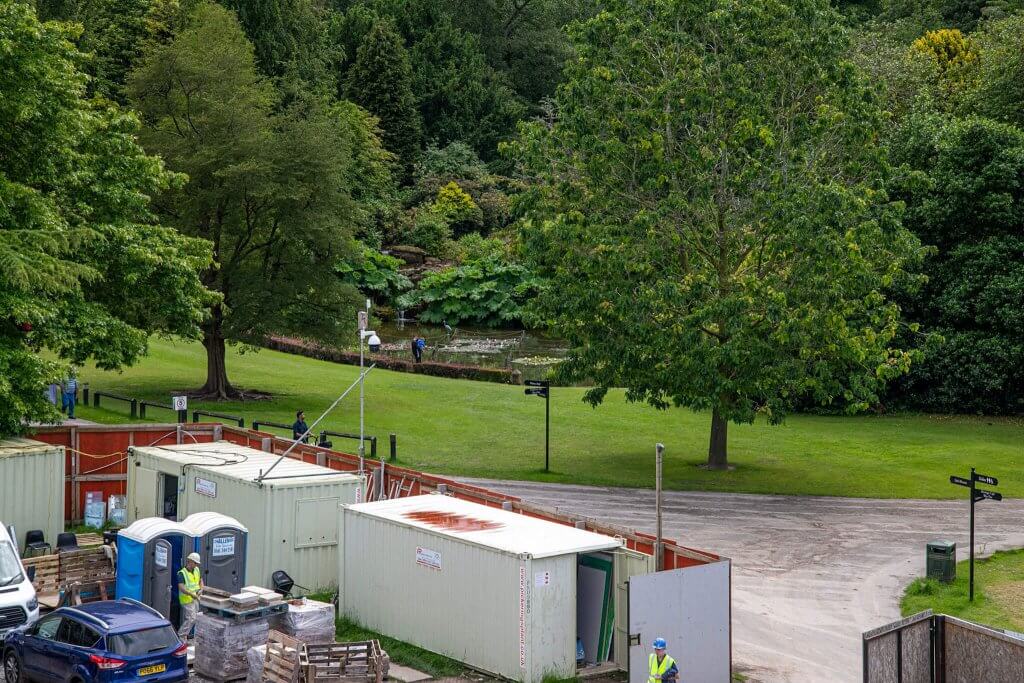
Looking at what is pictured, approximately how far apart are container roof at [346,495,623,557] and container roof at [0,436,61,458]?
329 inches

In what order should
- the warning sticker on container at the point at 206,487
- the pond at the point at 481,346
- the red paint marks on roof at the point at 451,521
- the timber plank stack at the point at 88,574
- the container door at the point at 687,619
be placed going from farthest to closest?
1. the pond at the point at 481,346
2. the warning sticker on container at the point at 206,487
3. the timber plank stack at the point at 88,574
4. the red paint marks on roof at the point at 451,521
5. the container door at the point at 687,619

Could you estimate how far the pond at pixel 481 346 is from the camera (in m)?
57.9

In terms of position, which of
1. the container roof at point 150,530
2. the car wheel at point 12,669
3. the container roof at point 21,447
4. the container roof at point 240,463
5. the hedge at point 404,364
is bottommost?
the car wheel at point 12,669

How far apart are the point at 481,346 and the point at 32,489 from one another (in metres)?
42.2

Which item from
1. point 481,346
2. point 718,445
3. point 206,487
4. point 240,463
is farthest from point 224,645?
point 481,346

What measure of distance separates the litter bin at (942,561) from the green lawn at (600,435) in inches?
356

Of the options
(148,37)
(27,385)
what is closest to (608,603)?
(27,385)

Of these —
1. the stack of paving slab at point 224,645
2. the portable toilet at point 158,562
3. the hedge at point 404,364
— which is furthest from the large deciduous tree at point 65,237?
the hedge at point 404,364

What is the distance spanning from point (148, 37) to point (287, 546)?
186 feet

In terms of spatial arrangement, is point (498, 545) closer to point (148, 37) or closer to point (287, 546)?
point (287, 546)

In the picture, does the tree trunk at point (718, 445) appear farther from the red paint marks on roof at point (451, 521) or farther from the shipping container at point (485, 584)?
the red paint marks on roof at point (451, 521)

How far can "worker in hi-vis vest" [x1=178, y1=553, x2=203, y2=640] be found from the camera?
1927 cm

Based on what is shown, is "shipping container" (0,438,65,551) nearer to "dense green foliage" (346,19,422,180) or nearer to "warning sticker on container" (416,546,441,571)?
"warning sticker on container" (416,546,441,571)

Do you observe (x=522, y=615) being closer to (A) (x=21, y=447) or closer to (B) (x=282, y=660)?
(B) (x=282, y=660)
